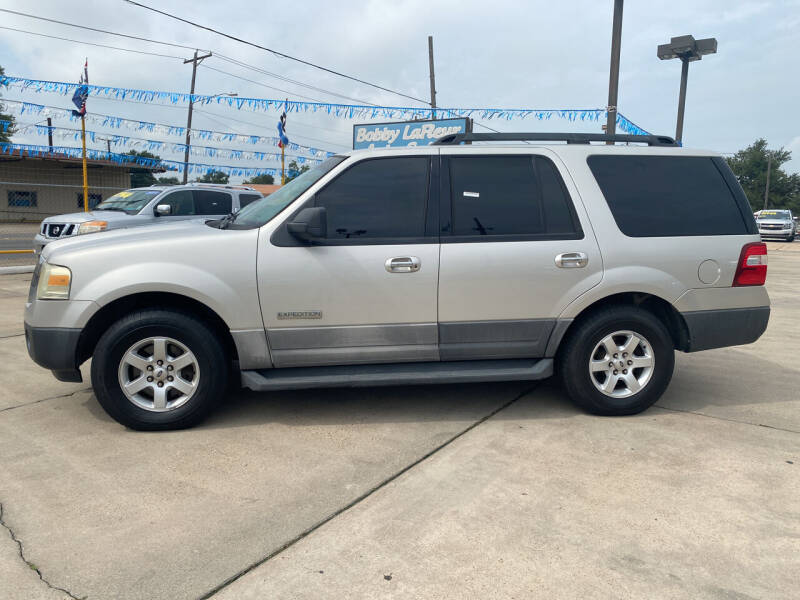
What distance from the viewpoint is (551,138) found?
4.34 m

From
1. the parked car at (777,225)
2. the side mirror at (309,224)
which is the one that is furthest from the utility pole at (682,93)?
the side mirror at (309,224)

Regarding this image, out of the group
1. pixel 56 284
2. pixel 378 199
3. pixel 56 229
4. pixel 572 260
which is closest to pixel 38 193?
pixel 56 229

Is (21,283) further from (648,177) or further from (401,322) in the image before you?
(648,177)

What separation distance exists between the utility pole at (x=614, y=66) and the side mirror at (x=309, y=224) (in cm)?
971

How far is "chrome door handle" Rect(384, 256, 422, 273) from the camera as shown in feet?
12.8

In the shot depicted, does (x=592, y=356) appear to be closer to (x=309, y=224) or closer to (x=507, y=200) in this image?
(x=507, y=200)

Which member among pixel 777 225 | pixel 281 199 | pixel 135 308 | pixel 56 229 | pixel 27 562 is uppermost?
pixel 777 225

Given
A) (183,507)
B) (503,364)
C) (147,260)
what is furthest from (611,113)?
(183,507)

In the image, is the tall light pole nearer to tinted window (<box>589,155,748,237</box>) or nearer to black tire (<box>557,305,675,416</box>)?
tinted window (<box>589,155,748,237</box>)

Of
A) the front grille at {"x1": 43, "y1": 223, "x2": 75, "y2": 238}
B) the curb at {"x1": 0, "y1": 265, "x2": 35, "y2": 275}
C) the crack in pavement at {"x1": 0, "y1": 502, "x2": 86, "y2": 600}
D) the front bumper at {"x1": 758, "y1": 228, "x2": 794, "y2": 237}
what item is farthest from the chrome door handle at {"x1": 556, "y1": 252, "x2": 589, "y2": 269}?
the front bumper at {"x1": 758, "y1": 228, "x2": 794, "y2": 237}

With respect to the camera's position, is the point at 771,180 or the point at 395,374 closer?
the point at 395,374

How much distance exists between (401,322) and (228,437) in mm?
1319

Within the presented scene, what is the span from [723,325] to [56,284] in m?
4.47

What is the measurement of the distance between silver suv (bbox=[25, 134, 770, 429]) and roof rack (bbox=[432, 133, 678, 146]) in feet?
0.09
